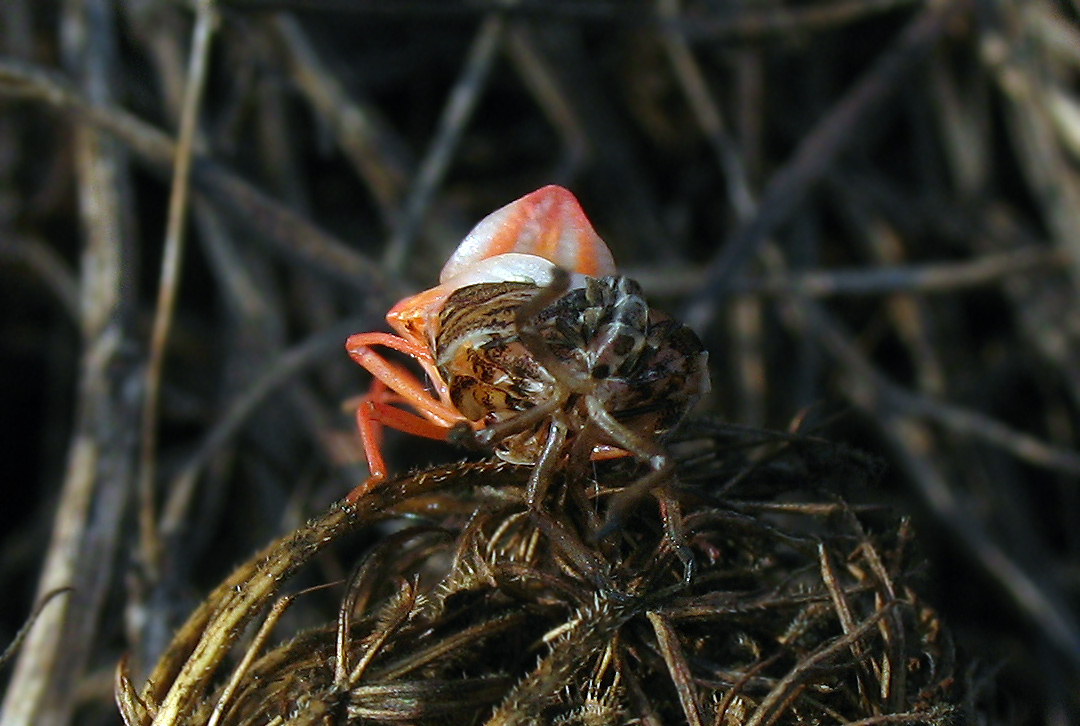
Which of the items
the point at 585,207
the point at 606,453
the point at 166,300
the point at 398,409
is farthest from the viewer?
the point at 585,207

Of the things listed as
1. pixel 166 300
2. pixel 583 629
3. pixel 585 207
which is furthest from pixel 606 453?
pixel 585 207

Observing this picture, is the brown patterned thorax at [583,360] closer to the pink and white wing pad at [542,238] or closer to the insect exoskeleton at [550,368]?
the insect exoskeleton at [550,368]

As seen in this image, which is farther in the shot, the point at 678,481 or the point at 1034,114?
the point at 1034,114

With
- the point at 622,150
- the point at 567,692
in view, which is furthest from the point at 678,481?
the point at 622,150

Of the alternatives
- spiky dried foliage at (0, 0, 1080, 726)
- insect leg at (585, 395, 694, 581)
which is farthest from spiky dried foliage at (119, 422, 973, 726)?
spiky dried foliage at (0, 0, 1080, 726)

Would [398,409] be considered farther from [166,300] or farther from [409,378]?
[166,300]

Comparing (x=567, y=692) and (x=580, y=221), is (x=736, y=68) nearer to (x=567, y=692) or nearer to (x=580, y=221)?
(x=580, y=221)

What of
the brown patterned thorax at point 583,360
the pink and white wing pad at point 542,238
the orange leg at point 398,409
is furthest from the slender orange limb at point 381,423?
the pink and white wing pad at point 542,238
